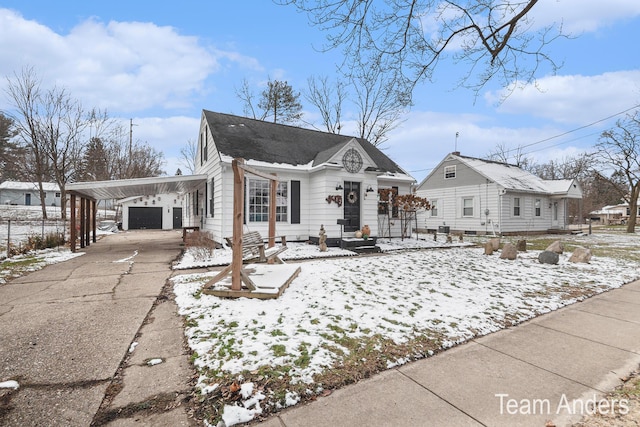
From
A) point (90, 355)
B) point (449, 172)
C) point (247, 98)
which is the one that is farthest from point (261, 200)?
point (247, 98)

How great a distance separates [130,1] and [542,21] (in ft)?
29.5

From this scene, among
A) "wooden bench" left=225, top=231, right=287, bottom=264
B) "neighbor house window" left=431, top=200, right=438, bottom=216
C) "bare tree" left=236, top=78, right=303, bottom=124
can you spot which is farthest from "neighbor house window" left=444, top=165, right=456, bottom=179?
"wooden bench" left=225, top=231, right=287, bottom=264

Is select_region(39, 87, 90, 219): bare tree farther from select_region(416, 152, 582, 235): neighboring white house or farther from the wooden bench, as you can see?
select_region(416, 152, 582, 235): neighboring white house

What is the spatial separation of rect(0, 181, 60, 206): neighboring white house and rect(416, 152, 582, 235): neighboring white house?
46.2 m

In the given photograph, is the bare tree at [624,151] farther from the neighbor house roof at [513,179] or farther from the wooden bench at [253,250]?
the wooden bench at [253,250]

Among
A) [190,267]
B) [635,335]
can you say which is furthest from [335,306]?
[190,267]

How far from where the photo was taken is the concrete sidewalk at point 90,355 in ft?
7.13

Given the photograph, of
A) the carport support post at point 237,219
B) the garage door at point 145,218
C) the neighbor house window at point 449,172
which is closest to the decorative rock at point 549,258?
the carport support post at point 237,219

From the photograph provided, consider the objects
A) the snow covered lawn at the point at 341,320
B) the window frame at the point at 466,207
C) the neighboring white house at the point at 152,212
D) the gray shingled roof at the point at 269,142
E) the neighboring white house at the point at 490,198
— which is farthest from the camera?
the neighboring white house at the point at 152,212

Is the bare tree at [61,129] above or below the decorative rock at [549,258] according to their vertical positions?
above

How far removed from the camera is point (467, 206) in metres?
21.0

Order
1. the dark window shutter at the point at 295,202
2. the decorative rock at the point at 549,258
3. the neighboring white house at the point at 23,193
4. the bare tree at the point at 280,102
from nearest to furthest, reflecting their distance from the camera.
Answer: the decorative rock at the point at 549,258, the dark window shutter at the point at 295,202, the bare tree at the point at 280,102, the neighboring white house at the point at 23,193

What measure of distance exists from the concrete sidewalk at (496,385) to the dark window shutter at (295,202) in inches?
338

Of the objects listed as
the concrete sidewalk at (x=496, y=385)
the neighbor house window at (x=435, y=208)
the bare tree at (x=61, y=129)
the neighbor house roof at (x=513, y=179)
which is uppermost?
the bare tree at (x=61, y=129)
